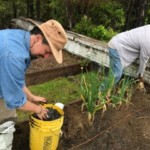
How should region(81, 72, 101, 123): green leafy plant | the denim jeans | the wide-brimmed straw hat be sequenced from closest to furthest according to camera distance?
the wide-brimmed straw hat, region(81, 72, 101, 123): green leafy plant, the denim jeans

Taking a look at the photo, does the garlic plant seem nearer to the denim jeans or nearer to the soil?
the soil

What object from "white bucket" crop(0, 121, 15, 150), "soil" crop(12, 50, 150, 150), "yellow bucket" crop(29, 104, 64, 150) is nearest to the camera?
"white bucket" crop(0, 121, 15, 150)

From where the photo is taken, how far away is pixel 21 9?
30.5ft

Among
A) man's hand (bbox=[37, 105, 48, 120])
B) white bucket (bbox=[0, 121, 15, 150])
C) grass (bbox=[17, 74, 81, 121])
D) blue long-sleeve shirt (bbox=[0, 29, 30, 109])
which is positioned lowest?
grass (bbox=[17, 74, 81, 121])

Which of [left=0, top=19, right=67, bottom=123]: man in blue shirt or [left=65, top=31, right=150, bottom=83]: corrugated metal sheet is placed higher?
[left=0, top=19, right=67, bottom=123]: man in blue shirt

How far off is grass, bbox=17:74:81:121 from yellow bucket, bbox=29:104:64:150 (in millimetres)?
1619

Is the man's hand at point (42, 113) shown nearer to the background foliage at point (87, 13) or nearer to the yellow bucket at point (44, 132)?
the yellow bucket at point (44, 132)

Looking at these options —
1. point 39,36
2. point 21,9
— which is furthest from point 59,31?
point 21,9

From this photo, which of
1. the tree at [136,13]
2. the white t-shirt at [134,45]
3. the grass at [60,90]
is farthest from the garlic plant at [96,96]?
the tree at [136,13]

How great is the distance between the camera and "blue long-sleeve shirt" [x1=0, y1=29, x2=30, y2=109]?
2.50 meters

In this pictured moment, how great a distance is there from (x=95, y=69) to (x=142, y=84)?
50.8 inches

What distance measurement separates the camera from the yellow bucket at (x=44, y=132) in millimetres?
3230

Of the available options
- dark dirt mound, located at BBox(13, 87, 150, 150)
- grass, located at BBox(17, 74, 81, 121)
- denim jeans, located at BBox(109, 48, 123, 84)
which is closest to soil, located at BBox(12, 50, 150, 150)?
dark dirt mound, located at BBox(13, 87, 150, 150)

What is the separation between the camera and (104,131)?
4.19 metres
